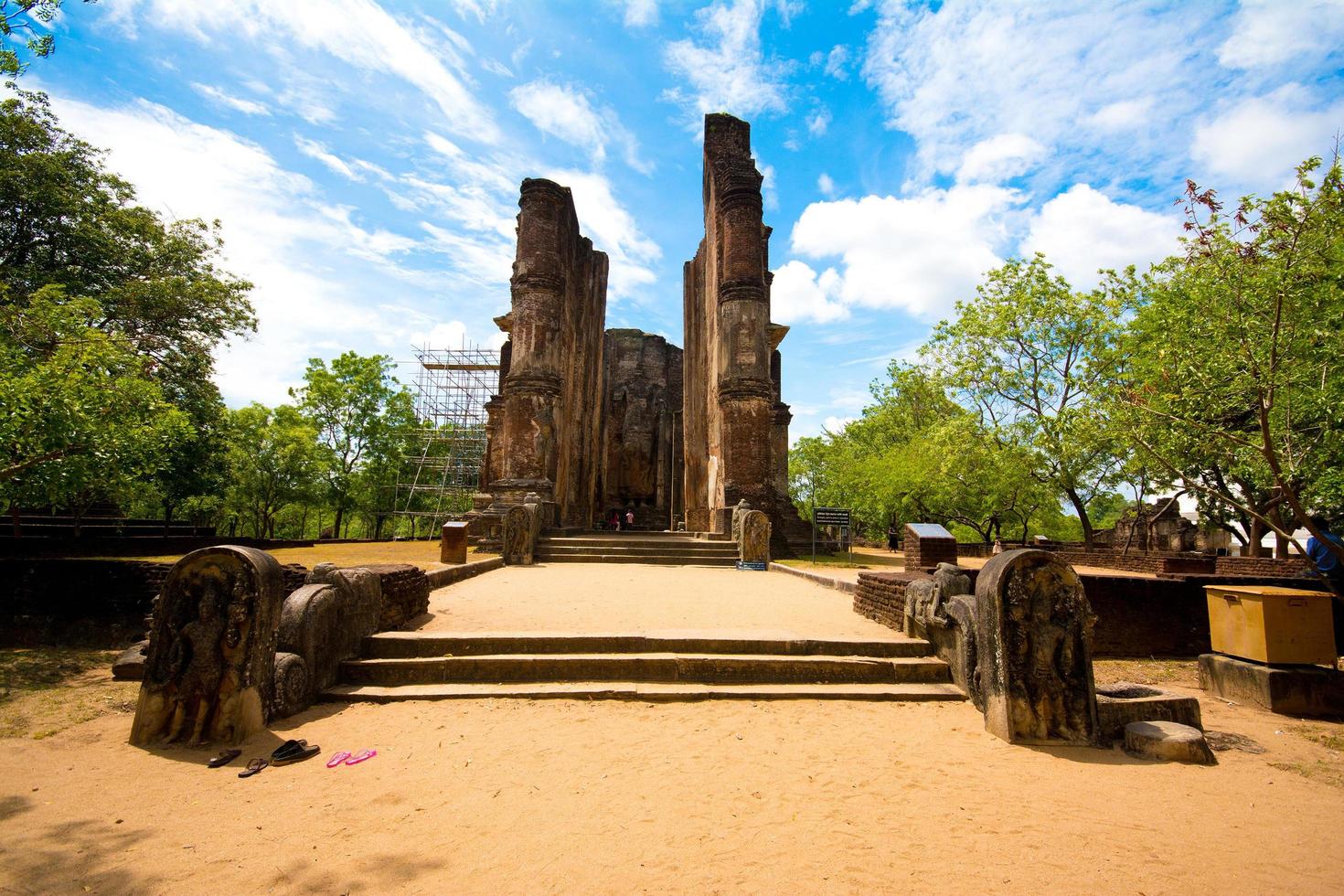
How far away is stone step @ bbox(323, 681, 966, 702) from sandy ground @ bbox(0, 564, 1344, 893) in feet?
0.42

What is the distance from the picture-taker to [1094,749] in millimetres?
4234

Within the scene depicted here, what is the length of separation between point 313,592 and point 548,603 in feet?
10.6

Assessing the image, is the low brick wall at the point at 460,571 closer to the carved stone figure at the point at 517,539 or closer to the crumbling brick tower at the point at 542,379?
the carved stone figure at the point at 517,539

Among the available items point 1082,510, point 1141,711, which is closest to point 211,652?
point 1141,711

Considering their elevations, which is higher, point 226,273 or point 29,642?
point 226,273

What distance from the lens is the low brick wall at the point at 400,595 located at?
19.9 feet

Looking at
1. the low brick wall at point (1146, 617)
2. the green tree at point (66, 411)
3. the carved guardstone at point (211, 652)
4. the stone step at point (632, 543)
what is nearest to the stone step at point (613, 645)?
the carved guardstone at point (211, 652)

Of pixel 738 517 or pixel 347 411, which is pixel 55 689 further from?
pixel 347 411

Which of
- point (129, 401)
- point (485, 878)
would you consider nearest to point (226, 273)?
point (129, 401)

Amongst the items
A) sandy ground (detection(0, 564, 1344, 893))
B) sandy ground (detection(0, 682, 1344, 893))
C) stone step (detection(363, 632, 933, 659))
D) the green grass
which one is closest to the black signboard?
stone step (detection(363, 632, 933, 659))

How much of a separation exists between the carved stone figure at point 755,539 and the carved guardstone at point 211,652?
10479 mm

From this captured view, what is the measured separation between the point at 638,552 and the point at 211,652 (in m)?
10.6

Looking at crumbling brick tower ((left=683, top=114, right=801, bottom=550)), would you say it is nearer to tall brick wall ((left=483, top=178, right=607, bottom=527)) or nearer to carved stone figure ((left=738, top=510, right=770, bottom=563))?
carved stone figure ((left=738, top=510, right=770, bottom=563))

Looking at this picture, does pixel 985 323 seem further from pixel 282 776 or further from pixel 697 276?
pixel 282 776
